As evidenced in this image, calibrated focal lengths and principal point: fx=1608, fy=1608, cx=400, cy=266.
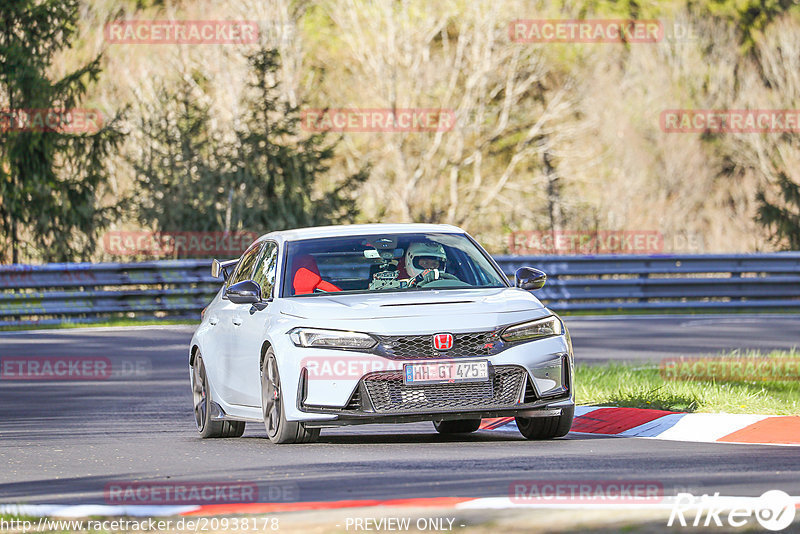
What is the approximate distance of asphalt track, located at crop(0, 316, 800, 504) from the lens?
27.4 ft

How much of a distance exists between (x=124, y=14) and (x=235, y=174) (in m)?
28.4

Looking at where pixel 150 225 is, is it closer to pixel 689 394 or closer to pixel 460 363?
pixel 689 394

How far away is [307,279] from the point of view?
11.4m

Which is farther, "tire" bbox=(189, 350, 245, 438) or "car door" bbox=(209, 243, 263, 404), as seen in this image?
"tire" bbox=(189, 350, 245, 438)

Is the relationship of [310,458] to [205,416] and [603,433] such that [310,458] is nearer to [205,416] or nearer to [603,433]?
[205,416]

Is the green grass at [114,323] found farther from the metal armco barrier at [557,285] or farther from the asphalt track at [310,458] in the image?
the asphalt track at [310,458]

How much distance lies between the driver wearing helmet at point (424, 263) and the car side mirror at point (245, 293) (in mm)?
1092

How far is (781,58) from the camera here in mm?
62844

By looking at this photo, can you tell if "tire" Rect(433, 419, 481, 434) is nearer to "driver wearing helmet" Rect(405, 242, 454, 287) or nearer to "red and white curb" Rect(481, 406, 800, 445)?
"red and white curb" Rect(481, 406, 800, 445)

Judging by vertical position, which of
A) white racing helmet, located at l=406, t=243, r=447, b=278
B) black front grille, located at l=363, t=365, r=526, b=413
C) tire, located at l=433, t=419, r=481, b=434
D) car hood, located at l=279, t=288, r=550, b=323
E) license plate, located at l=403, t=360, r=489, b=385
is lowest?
tire, located at l=433, t=419, r=481, b=434

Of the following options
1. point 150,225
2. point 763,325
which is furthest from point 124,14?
point 763,325

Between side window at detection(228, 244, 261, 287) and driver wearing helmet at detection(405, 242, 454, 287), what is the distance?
1.54 m

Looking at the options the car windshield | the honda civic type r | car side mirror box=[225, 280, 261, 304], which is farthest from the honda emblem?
car side mirror box=[225, 280, 261, 304]

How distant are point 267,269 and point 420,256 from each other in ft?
3.91
